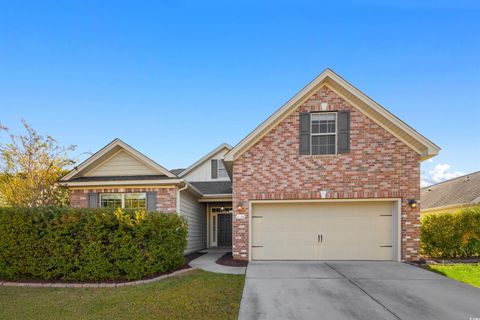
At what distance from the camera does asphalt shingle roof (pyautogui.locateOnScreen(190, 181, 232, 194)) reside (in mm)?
13999

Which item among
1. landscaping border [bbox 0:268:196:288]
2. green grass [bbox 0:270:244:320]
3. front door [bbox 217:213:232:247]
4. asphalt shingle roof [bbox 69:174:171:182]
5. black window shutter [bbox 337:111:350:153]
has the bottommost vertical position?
front door [bbox 217:213:232:247]

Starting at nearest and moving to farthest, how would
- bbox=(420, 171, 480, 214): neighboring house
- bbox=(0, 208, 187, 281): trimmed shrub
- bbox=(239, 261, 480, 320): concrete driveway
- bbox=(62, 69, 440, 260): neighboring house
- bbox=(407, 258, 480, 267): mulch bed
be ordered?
bbox=(239, 261, 480, 320): concrete driveway, bbox=(0, 208, 187, 281): trimmed shrub, bbox=(407, 258, 480, 267): mulch bed, bbox=(62, 69, 440, 260): neighboring house, bbox=(420, 171, 480, 214): neighboring house

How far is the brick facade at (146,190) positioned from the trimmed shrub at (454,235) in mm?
10828

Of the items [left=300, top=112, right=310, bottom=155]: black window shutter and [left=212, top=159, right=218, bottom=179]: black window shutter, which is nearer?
[left=300, top=112, right=310, bottom=155]: black window shutter

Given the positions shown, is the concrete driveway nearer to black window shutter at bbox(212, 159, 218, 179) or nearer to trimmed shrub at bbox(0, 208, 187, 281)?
trimmed shrub at bbox(0, 208, 187, 281)

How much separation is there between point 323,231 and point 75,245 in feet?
27.6

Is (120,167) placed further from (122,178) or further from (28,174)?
(28,174)

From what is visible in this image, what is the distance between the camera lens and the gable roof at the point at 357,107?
Result: 8938 millimetres

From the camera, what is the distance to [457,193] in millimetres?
16266

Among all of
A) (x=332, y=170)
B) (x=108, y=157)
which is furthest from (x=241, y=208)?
(x=108, y=157)

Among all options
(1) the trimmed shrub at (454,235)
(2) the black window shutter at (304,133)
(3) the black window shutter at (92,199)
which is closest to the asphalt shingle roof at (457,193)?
(1) the trimmed shrub at (454,235)

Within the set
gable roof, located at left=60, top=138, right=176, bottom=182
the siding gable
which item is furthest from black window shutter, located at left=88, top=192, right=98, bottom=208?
gable roof, located at left=60, top=138, right=176, bottom=182

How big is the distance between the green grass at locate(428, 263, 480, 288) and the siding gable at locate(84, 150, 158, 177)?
11.4 metres

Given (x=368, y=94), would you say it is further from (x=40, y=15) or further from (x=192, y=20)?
(x=40, y=15)
